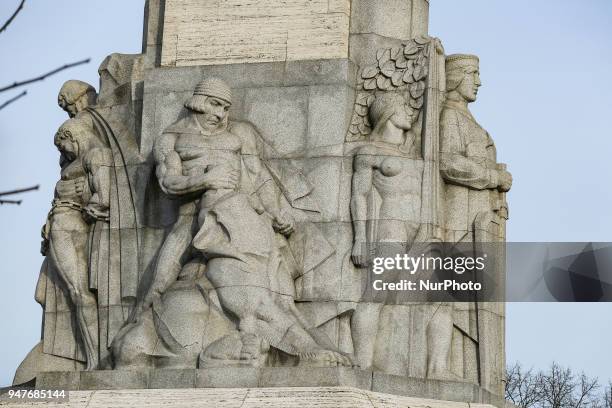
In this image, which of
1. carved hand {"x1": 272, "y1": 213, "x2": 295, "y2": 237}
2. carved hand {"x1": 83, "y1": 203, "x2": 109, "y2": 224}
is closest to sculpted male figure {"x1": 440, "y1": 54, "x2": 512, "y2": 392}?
carved hand {"x1": 272, "y1": 213, "x2": 295, "y2": 237}

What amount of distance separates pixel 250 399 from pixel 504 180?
4262 millimetres

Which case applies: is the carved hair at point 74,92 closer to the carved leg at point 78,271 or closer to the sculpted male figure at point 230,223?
the carved leg at point 78,271

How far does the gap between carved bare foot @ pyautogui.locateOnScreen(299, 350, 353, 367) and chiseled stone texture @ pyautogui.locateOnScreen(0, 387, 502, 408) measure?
1.56ft

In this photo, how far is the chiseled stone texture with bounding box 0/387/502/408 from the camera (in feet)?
46.6

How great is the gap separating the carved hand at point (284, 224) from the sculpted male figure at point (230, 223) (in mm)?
11

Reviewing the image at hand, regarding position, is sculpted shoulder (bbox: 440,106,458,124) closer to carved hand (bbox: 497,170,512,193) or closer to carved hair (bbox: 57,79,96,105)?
carved hand (bbox: 497,170,512,193)

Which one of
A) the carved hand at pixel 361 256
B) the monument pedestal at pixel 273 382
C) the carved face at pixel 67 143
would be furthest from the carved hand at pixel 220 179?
the carved face at pixel 67 143

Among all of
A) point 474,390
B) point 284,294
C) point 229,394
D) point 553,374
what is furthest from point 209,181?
point 553,374

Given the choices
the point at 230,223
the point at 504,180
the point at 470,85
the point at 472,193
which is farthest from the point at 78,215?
the point at 504,180

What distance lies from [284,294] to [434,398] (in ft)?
6.34

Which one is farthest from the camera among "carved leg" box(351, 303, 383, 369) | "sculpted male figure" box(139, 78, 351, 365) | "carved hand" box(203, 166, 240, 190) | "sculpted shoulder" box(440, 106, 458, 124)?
"sculpted shoulder" box(440, 106, 458, 124)

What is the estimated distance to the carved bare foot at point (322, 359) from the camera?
48.5ft

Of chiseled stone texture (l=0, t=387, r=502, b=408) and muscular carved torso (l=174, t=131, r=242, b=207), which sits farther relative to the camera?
muscular carved torso (l=174, t=131, r=242, b=207)

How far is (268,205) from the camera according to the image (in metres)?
16.0
